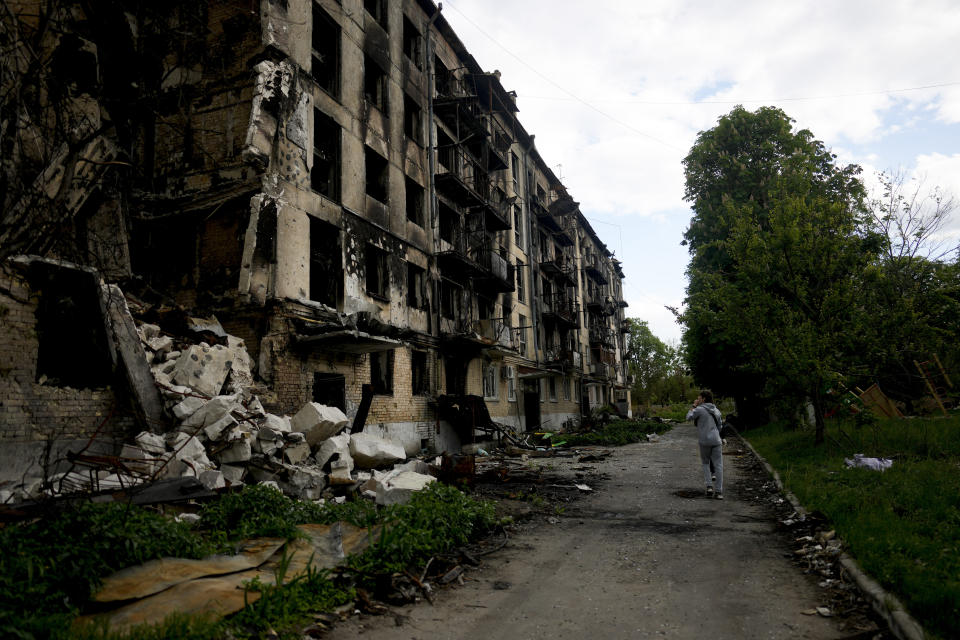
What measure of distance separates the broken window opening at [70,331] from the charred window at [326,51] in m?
8.35

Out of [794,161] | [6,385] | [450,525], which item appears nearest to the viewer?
[450,525]

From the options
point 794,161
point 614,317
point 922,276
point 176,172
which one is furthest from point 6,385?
point 614,317

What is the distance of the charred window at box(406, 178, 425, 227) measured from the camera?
17906 millimetres

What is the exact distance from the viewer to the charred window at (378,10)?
1695 cm

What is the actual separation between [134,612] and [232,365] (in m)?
7.16

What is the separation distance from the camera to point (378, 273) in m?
15.5

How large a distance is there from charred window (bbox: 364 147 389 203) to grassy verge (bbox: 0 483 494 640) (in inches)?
447

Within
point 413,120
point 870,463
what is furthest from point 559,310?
point 870,463

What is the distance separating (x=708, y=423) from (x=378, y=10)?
15.2 metres

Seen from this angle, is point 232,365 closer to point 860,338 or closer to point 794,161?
point 860,338

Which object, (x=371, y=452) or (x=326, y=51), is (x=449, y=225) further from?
(x=371, y=452)

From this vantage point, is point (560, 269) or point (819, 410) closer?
point (819, 410)

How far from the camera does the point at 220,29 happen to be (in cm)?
1290

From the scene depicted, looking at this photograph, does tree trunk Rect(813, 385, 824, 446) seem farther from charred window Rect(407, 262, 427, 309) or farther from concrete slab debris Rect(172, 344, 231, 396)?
concrete slab debris Rect(172, 344, 231, 396)
